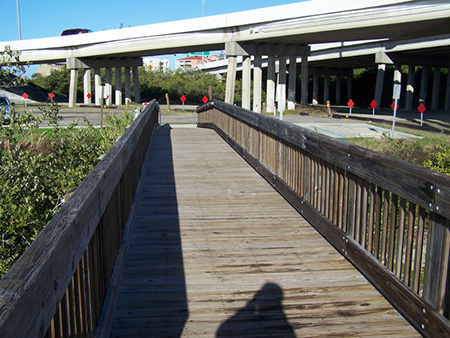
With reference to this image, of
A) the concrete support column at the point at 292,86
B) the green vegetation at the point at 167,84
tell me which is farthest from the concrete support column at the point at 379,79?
the green vegetation at the point at 167,84

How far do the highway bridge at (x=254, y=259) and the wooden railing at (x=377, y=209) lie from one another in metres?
0.01

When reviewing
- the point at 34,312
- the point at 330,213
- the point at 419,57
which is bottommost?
the point at 330,213

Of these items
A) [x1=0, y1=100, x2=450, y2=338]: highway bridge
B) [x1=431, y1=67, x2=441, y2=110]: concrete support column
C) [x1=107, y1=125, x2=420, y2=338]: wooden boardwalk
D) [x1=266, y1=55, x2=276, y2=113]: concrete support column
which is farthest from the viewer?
[x1=431, y1=67, x2=441, y2=110]: concrete support column

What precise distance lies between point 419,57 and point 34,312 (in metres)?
61.4

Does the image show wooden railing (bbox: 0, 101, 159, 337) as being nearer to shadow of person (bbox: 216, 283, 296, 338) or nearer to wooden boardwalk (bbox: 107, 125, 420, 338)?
wooden boardwalk (bbox: 107, 125, 420, 338)

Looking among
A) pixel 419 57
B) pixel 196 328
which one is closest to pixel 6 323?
pixel 196 328

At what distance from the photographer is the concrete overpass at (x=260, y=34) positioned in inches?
1257

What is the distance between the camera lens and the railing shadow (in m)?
3.72

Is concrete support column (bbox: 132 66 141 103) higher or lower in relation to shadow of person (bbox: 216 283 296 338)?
higher

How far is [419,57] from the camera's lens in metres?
57.2

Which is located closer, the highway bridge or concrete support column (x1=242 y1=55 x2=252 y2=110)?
the highway bridge

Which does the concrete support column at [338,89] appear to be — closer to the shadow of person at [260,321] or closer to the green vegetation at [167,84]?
the green vegetation at [167,84]

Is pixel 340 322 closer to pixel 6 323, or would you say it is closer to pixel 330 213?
pixel 330 213

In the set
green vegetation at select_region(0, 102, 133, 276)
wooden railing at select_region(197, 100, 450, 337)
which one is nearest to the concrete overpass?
green vegetation at select_region(0, 102, 133, 276)
